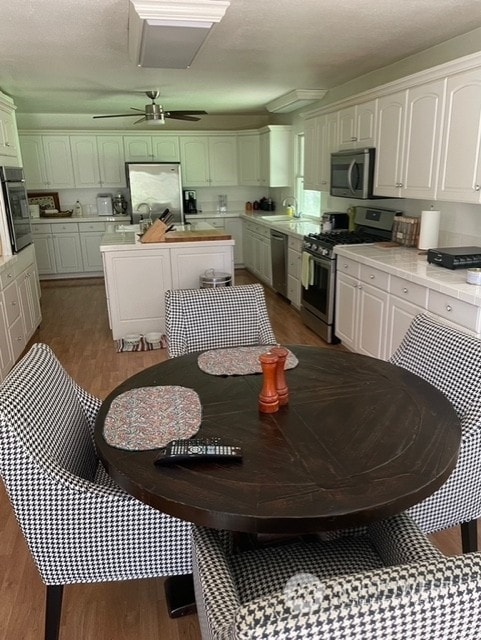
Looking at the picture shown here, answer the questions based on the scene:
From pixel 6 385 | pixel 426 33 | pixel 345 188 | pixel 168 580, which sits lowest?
pixel 168 580

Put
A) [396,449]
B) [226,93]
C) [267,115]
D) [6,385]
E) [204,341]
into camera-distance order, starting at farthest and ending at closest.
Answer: [267,115] < [226,93] < [204,341] < [6,385] < [396,449]

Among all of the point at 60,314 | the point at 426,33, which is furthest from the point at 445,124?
the point at 60,314

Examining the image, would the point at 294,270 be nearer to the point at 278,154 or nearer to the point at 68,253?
the point at 278,154

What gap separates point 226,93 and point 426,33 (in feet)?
8.74

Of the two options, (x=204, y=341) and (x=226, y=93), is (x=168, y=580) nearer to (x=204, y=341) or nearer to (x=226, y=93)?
(x=204, y=341)

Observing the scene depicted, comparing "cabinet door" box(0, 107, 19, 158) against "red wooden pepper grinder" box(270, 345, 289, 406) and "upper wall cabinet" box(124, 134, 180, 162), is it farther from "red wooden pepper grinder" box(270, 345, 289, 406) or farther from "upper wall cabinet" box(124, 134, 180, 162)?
"red wooden pepper grinder" box(270, 345, 289, 406)

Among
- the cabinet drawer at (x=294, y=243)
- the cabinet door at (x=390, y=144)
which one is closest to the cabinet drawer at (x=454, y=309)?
the cabinet door at (x=390, y=144)

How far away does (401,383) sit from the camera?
5.51ft

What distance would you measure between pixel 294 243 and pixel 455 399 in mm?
3678

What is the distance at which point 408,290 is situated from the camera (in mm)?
3033

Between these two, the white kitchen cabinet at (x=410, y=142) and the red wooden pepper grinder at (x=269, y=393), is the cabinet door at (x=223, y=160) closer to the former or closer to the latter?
the white kitchen cabinet at (x=410, y=142)

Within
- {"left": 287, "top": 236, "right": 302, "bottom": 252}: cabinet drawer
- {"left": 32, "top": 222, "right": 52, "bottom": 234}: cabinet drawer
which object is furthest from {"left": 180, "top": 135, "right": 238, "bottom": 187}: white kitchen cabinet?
{"left": 287, "top": 236, "right": 302, "bottom": 252}: cabinet drawer

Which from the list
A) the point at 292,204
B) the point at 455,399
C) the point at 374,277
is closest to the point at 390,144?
the point at 374,277

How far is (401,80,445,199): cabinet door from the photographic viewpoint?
10.3 ft
